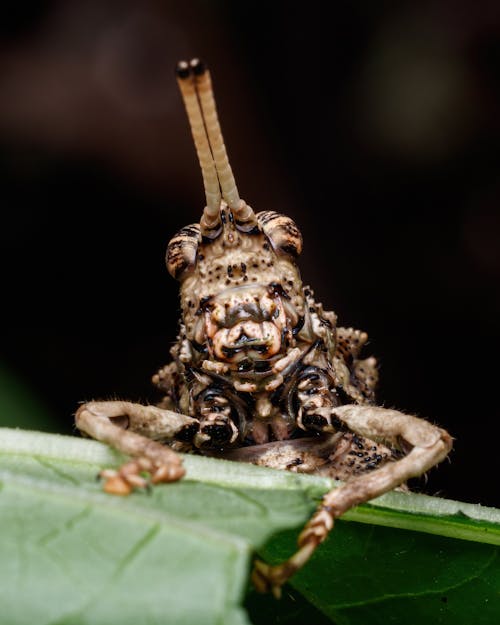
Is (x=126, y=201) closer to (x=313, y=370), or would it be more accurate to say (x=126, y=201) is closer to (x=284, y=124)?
(x=284, y=124)

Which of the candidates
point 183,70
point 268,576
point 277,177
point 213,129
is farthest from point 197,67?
point 277,177

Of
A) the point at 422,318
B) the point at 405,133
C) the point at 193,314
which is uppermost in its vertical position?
the point at 405,133

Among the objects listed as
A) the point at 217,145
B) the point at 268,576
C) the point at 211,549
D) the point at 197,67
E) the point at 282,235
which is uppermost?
the point at 197,67

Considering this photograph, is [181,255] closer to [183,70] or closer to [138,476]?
[183,70]

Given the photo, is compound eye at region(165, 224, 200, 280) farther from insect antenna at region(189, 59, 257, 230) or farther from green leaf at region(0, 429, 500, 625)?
green leaf at region(0, 429, 500, 625)

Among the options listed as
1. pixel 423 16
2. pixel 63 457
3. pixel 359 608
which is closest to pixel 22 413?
pixel 63 457

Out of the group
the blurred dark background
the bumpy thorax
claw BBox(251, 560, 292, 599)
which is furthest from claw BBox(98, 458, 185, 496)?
the blurred dark background

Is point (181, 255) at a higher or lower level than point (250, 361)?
higher
